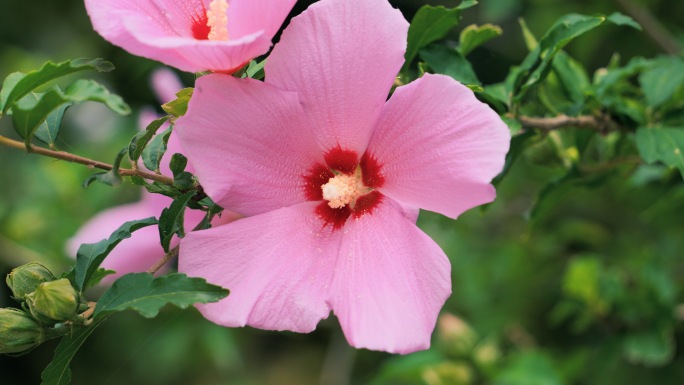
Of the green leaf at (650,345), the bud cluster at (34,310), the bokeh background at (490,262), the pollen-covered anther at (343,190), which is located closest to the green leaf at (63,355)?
the bud cluster at (34,310)

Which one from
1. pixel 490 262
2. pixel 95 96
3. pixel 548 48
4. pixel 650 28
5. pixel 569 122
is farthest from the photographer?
pixel 490 262

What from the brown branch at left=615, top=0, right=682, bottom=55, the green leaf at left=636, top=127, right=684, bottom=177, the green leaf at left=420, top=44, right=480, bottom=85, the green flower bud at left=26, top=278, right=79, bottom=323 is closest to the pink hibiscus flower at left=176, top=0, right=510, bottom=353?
the green flower bud at left=26, top=278, right=79, bottom=323

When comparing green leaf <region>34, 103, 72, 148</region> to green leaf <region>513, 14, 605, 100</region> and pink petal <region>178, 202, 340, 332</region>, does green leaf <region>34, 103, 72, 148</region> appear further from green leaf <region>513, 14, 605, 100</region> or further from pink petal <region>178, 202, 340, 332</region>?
green leaf <region>513, 14, 605, 100</region>

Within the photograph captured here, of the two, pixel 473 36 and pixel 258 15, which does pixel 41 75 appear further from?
pixel 473 36

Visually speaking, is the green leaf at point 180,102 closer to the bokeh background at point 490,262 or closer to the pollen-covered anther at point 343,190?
the pollen-covered anther at point 343,190

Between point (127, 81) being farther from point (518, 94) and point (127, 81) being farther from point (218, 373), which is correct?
point (518, 94)

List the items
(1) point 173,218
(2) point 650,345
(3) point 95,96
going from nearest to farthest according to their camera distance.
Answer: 1. (3) point 95,96
2. (1) point 173,218
3. (2) point 650,345

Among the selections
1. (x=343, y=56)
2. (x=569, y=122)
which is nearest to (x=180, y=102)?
(x=343, y=56)
